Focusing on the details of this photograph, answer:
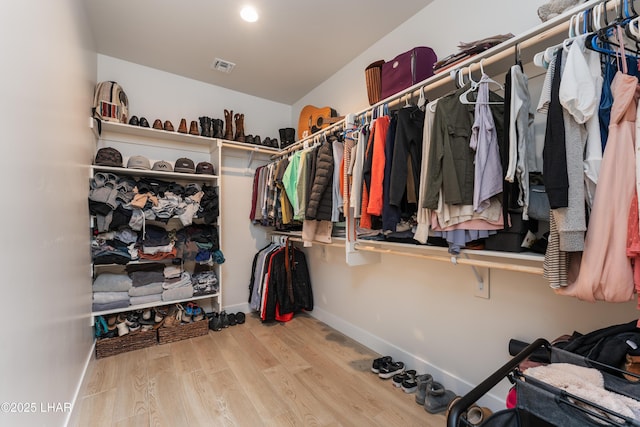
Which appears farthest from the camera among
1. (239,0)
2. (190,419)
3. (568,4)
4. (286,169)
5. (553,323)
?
(286,169)

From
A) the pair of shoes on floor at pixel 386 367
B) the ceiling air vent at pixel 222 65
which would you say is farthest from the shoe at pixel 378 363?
the ceiling air vent at pixel 222 65

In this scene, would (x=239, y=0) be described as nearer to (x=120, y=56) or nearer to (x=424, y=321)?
(x=120, y=56)

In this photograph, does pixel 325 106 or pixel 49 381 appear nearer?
pixel 49 381

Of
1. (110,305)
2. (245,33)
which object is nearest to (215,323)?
(110,305)

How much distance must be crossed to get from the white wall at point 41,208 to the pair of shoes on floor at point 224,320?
1065 millimetres

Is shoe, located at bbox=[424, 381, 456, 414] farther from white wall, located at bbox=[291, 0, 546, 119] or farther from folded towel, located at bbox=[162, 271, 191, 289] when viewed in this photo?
folded towel, located at bbox=[162, 271, 191, 289]

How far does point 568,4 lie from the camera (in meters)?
1.15

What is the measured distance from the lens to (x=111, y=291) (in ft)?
7.57

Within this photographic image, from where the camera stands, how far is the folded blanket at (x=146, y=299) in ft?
7.88

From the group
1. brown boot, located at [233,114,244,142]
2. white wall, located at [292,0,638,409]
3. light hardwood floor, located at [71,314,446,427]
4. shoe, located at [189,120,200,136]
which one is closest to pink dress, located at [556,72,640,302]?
white wall, located at [292,0,638,409]

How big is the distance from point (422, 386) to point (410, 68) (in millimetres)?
1975

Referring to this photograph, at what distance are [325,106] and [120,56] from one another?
201cm

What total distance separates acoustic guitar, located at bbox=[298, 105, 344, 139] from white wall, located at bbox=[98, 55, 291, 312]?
644 millimetres

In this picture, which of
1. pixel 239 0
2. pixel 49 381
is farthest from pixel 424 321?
pixel 239 0
